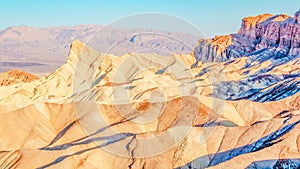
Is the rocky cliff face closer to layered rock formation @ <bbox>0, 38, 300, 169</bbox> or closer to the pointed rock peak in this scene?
the pointed rock peak

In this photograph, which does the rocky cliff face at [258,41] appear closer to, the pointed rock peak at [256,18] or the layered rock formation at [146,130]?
the pointed rock peak at [256,18]

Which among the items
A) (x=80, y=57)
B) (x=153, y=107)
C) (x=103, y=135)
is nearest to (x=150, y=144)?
(x=103, y=135)

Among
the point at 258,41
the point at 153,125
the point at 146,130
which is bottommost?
the point at 258,41

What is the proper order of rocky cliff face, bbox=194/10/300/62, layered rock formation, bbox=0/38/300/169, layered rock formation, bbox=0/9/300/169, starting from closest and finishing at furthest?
layered rock formation, bbox=0/38/300/169
layered rock formation, bbox=0/9/300/169
rocky cliff face, bbox=194/10/300/62

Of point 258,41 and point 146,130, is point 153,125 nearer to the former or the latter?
point 146,130

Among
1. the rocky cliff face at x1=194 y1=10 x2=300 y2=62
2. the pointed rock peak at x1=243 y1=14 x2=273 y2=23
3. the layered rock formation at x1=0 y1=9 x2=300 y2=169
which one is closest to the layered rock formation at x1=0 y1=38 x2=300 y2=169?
the layered rock formation at x1=0 y1=9 x2=300 y2=169

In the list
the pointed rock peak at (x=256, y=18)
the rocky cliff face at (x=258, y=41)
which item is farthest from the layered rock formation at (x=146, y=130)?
the pointed rock peak at (x=256, y=18)

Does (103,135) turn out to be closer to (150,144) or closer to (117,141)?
(117,141)

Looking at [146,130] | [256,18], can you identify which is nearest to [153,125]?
[146,130]
